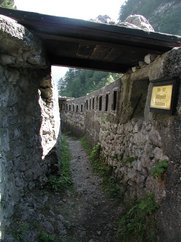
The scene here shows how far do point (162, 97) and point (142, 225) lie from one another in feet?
6.16

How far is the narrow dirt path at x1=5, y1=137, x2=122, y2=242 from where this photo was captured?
146 inches

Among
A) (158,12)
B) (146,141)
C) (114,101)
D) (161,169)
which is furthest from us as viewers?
(158,12)

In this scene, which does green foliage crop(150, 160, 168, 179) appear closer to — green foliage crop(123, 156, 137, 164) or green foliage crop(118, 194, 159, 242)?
green foliage crop(118, 194, 159, 242)

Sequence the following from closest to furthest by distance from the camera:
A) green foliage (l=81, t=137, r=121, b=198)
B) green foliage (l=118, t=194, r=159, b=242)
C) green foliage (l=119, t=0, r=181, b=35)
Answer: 1. green foliage (l=118, t=194, r=159, b=242)
2. green foliage (l=81, t=137, r=121, b=198)
3. green foliage (l=119, t=0, r=181, b=35)

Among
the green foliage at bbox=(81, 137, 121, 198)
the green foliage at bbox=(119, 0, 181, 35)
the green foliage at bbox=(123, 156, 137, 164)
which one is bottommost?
the green foliage at bbox=(81, 137, 121, 198)

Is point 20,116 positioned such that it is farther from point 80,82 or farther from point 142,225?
point 80,82

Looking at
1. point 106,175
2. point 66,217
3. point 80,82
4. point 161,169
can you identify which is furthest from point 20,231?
point 80,82

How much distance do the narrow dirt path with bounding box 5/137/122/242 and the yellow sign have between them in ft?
7.28

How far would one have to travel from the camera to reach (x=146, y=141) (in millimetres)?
4324

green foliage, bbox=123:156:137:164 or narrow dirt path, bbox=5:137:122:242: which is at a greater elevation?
green foliage, bbox=123:156:137:164

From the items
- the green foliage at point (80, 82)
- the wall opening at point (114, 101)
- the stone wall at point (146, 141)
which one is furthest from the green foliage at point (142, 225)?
the green foliage at point (80, 82)

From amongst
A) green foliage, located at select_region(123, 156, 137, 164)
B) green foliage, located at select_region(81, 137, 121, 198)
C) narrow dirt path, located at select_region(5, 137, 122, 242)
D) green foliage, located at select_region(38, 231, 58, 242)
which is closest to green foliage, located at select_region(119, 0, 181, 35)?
green foliage, located at select_region(81, 137, 121, 198)

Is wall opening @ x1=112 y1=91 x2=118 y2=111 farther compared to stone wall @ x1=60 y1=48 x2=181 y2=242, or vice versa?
wall opening @ x1=112 y1=91 x2=118 y2=111

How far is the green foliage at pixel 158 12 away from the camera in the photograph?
29406mm
